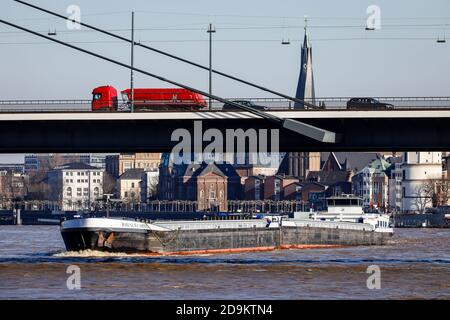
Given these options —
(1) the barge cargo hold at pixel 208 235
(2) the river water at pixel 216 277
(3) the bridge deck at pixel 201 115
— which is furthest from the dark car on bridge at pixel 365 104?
(1) the barge cargo hold at pixel 208 235

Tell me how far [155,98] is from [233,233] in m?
16.9

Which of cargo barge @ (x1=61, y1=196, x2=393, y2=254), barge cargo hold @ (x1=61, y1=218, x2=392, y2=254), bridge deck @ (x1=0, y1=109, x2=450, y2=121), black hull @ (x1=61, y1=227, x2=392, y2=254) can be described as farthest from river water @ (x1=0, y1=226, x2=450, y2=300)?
bridge deck @ (x1=0, y1=109, x2=450, y2=121)

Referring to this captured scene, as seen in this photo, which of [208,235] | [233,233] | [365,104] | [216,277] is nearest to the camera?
[216,277]

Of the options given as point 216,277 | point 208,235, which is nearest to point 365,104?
point 216,277

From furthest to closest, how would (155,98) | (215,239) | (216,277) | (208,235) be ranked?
(215,239), (208,235), (155,98), (216,277)

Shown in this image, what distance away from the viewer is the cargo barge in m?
85.0

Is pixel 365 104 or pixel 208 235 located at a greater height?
pixel 365 104

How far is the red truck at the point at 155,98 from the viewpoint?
80312 millimetres

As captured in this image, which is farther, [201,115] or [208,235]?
[208,235]

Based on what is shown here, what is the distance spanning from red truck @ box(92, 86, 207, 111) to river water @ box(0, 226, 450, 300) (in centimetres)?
998

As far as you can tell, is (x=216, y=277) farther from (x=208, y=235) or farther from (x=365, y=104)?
(x=208, y=235)

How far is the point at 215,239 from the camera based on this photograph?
96.3m

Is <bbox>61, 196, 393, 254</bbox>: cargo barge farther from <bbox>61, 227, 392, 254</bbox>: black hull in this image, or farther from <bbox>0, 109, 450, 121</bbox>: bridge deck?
<bbox>0, 109, 450, 121</bbox>: bridge deck
